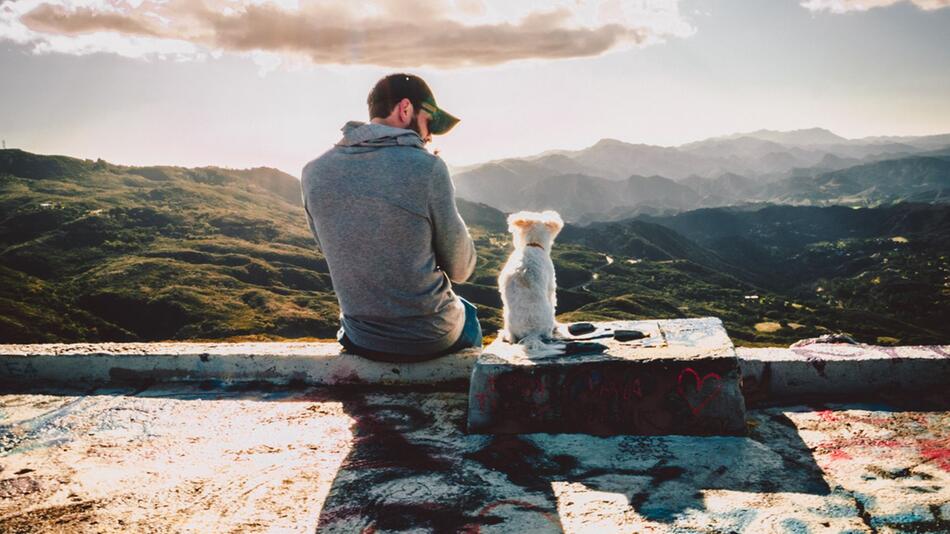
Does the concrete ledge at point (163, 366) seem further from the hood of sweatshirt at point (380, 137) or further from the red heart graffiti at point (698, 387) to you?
the red heart graffiti at point (698, 387)

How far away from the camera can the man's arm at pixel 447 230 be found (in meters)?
2.97

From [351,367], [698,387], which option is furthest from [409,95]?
[698,387]

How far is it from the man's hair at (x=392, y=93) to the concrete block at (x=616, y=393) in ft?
4.90

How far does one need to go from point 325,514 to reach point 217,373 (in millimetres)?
2158

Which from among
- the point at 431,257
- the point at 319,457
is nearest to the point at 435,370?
the point at 431,257

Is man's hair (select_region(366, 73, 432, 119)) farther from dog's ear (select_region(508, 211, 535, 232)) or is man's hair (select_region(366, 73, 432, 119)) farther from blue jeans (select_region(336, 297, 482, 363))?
dog's ear (select_region(508, 211, 535, 232))

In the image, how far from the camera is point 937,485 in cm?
206

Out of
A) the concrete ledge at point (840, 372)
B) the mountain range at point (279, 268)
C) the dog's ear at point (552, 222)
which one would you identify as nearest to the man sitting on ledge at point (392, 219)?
the dog's ear at point (552, 222)

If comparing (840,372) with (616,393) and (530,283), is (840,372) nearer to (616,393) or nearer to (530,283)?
(616,393)

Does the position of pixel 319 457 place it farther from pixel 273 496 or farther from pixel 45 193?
pixel 45 193

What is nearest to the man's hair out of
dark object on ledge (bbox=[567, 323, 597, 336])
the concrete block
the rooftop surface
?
the concrete block

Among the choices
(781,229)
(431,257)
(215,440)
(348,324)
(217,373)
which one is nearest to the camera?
(215,440)

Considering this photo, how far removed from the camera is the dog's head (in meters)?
4.70

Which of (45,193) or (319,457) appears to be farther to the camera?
(45,193)
